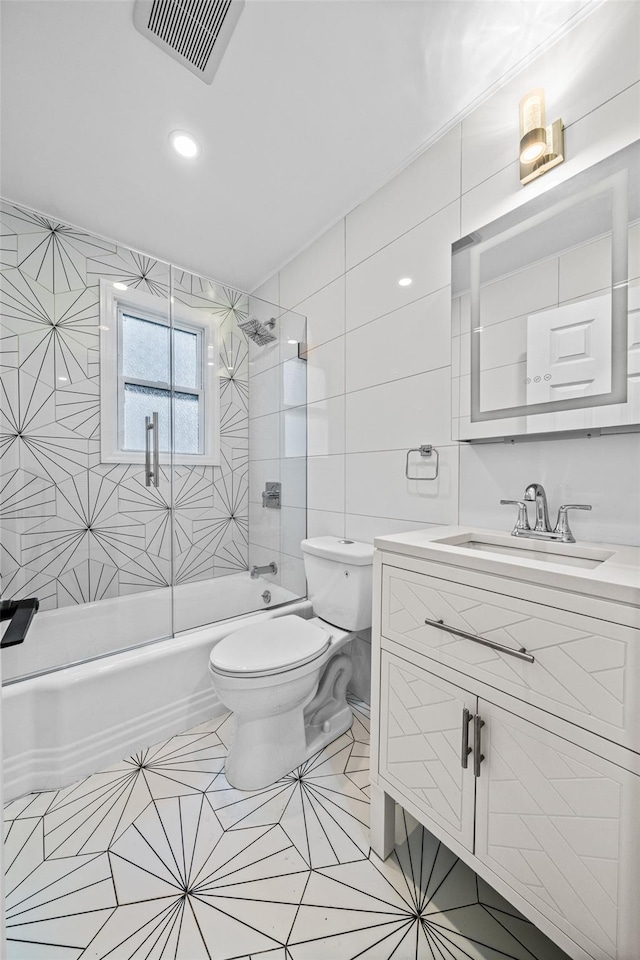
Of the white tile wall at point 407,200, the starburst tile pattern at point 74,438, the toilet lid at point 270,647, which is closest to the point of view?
the toilet lid at point 270,647

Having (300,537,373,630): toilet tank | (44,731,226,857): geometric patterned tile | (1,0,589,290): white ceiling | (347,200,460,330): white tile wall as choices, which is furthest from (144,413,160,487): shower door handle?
(44,731,226,857): geometric patterned tile

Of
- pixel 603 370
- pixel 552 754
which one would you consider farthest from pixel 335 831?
pixel 603 370

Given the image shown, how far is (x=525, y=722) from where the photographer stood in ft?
2.53

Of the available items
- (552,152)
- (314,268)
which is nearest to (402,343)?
(552,152)

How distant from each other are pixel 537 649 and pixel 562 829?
319mm

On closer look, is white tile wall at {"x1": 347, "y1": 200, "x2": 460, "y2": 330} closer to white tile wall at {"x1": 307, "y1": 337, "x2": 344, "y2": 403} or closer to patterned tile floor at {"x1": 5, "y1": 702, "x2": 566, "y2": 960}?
white tile wall at {"x1": 307, "y1": 337, "x2": 344, "y2": 403}

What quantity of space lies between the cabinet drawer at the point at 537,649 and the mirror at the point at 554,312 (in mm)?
572

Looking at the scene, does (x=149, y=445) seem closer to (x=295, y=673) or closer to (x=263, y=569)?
(x=263, y=569)

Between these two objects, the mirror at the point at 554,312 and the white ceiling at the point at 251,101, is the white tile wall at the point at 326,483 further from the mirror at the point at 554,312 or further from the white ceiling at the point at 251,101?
the white ceiling at the point at 251,101

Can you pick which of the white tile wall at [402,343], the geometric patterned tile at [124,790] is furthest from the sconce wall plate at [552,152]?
the geometric patterned tile at [124,790]

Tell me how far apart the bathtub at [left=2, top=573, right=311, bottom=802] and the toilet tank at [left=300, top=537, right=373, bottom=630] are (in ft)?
1.19

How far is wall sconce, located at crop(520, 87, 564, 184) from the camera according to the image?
112 centimetres

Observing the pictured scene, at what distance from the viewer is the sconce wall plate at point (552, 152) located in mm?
1111

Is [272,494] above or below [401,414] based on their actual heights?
below
